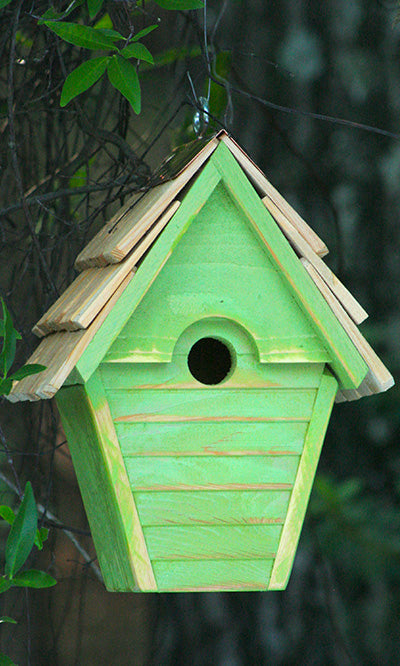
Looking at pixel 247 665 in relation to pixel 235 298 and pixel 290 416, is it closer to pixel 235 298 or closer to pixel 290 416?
pixel 290 416

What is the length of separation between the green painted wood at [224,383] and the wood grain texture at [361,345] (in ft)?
0.21

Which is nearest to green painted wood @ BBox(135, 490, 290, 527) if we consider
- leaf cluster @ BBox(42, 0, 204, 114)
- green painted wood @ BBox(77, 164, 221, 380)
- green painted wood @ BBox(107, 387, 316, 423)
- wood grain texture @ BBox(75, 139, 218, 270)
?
green painted wood @ BBox(107, 387, 316, 423)

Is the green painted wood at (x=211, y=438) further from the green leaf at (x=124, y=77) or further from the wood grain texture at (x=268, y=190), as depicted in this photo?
the green leaf at (x=124, y=77)

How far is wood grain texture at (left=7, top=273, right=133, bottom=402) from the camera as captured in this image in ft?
3.09

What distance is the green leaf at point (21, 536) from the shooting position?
0.96 meters

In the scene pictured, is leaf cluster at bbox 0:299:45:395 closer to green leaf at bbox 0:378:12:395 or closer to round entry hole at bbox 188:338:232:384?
green leaf at bbox 0:378:12:395

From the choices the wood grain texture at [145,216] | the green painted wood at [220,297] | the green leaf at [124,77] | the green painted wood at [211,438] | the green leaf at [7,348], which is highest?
the green leaf at [124,77]

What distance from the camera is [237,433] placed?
1.08 m

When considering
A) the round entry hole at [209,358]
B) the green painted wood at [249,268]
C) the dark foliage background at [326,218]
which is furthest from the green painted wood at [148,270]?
the dark foliage background at [326,218]

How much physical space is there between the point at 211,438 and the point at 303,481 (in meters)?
0.15

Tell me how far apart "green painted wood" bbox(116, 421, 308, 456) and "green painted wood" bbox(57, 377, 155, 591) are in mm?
27

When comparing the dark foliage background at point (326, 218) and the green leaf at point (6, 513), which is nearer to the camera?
the green leaf at point (6, 513)

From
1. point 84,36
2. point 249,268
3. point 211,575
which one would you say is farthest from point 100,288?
point 211,575

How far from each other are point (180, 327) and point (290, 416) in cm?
20
